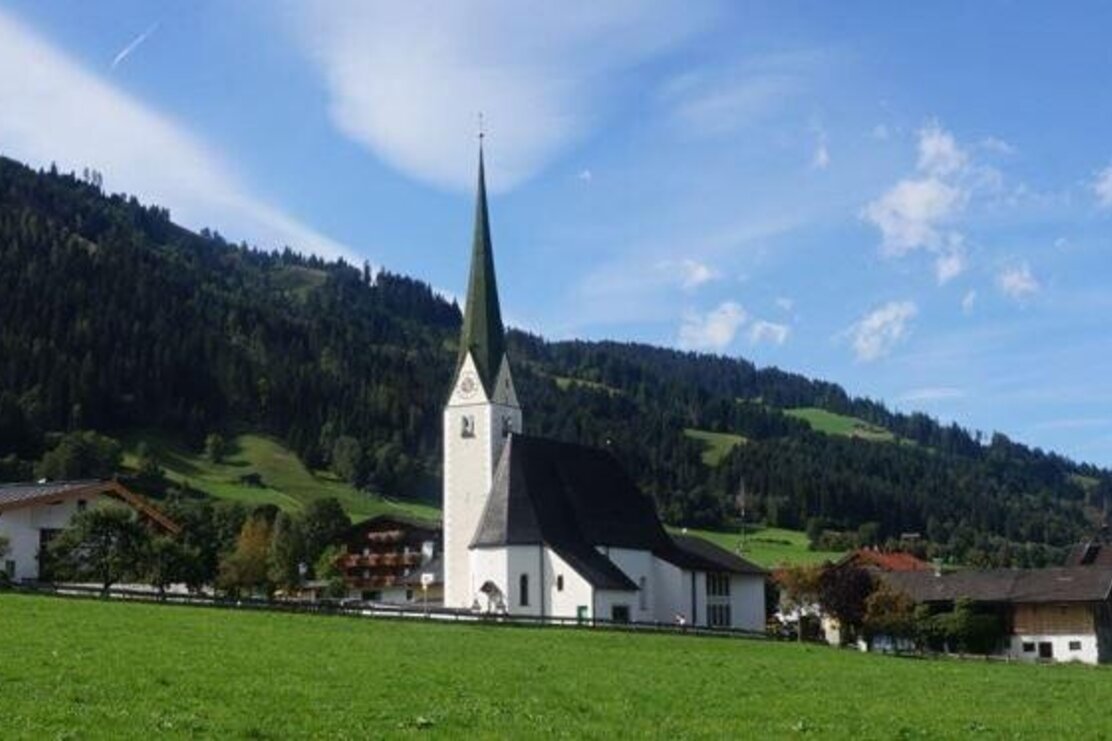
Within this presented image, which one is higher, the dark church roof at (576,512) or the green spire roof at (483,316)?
the green spire roof at (483,316)

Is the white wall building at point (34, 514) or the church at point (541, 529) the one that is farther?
the church at point (541, 529)

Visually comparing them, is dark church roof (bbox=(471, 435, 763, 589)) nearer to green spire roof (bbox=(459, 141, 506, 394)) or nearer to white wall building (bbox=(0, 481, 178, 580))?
green spire roof (bbox=(459, 141, 506, 394))

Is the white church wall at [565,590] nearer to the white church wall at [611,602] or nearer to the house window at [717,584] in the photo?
the white church wall at [611,602]

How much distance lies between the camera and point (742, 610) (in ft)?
288

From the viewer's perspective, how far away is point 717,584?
283 ft

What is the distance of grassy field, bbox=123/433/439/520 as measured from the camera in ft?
501

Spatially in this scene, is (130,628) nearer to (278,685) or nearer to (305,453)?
(278,685)

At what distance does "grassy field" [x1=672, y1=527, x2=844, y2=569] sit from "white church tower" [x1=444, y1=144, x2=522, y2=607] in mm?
63017

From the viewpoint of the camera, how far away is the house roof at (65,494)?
70125mm

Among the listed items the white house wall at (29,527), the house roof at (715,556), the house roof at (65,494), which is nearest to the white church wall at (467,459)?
the house roof at (715,556)

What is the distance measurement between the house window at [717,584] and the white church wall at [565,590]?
16.1 metres

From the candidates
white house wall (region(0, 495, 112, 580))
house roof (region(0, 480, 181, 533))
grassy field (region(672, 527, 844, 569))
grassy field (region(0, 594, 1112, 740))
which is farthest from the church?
grassy field (region(672, 527, 844, 569))

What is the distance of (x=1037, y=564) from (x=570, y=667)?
16201cm

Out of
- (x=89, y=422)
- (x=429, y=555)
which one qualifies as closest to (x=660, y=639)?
(x=429, y=555)
